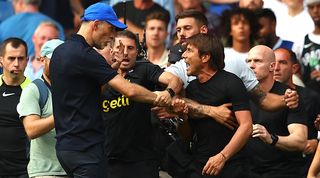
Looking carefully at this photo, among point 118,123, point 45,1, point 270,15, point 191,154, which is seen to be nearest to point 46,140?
point 118,123

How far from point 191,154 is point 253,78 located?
97cm

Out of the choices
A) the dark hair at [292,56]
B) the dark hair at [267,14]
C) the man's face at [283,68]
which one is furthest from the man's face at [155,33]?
the man's face at [283,68]

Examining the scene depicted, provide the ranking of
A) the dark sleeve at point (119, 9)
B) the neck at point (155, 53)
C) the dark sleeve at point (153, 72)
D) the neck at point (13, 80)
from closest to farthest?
the dark sleeve at point (153, 72)
the neck at point (13, 80)
the neck at point (155, 53)
the dark sleeve at point (119, 9)

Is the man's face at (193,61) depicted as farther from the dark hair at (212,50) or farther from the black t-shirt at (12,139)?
the black t-shirt at (12,139)

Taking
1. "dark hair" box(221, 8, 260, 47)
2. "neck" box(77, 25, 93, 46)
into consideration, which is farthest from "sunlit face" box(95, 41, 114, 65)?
"dark hair" box(221, 8, 260, 47)

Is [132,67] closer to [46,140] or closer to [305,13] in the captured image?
[46,140]

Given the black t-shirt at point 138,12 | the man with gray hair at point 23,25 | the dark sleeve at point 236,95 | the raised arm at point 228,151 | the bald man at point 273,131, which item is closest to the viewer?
the raised arm at point 228,151

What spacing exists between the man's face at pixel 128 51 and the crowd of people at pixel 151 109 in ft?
0.04

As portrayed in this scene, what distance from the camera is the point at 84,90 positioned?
1044 cm

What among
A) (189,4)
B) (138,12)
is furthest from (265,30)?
(138,12)

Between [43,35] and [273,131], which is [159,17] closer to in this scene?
[43,35]

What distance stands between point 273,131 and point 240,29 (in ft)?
8.94

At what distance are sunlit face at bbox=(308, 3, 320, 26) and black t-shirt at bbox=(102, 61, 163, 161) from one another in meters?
3.41

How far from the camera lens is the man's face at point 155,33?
14781 millimetres
